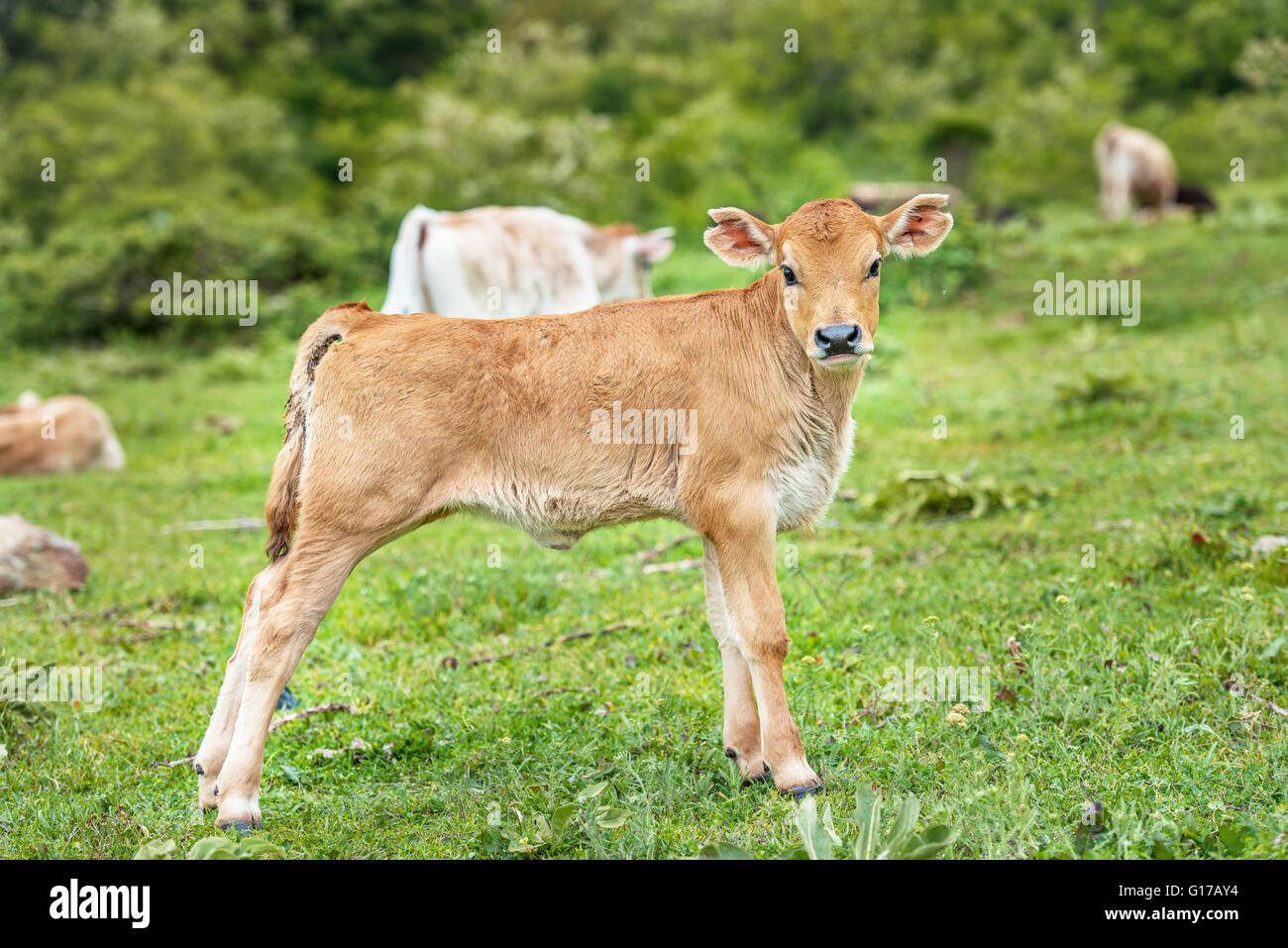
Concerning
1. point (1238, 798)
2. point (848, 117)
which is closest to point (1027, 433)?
point (1238, 798)

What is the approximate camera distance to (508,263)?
955 centimetres

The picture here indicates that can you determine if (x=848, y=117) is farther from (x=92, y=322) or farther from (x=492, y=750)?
(x=492, y=750)

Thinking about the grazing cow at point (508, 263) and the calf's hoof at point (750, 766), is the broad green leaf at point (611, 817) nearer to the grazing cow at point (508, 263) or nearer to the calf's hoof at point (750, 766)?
the calf's hoof at point (750, 766)

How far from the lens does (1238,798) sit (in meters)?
4.54

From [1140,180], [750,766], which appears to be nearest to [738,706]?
[750,766]

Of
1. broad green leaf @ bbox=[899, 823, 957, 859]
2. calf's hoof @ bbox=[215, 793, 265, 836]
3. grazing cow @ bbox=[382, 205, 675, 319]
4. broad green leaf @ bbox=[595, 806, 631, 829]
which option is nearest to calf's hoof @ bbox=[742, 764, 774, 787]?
broad green leaf @ bbox=[595, 806, 631, 829]

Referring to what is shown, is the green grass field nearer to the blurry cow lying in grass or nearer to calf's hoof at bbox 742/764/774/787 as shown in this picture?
calf's hoof at bbox 742/764/774/787

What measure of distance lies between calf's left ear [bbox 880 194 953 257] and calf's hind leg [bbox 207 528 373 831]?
101 inches

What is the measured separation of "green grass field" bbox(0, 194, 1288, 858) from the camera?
470 centimetres

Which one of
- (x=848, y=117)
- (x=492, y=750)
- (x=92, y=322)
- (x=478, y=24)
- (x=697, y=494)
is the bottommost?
(x=492, y=750)

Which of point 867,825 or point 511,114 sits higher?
point 511,114

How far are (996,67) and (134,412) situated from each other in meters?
27.0

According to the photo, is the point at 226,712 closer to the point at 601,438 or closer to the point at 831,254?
the point at 601,438

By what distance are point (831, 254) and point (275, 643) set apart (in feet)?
8.90
